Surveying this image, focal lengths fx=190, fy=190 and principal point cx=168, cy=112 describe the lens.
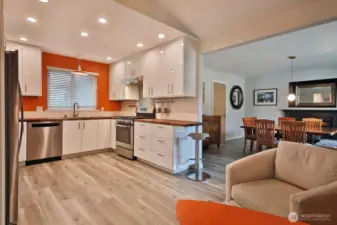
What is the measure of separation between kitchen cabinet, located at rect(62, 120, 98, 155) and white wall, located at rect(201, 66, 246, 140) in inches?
137

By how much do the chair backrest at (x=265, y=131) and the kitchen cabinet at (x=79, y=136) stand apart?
152 inches

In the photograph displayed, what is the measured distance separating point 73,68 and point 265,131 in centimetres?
495

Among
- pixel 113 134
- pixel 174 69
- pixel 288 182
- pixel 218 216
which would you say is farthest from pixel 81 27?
pixel 288 182

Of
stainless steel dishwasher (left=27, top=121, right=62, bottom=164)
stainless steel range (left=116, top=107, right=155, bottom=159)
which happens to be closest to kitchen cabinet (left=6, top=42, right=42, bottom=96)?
stainless steel dishwasher (left=27, top=121, right=62, bottom=164)

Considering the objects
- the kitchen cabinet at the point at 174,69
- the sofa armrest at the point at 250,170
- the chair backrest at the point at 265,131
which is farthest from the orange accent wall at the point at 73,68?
the sofa armrest at the point at 250,170

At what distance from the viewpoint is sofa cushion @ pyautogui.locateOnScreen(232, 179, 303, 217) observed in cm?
143

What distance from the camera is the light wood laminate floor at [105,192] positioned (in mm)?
2039

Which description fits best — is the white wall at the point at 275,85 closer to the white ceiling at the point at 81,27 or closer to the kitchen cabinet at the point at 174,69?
the kitchen cabinet at the point at 174,69

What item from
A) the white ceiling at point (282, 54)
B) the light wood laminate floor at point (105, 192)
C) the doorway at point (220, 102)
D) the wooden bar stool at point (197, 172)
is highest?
the white ceiling at point (282, 54)

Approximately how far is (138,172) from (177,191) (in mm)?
1018

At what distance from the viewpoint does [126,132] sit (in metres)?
4.38

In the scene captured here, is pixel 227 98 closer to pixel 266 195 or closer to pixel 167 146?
pixel 167 146

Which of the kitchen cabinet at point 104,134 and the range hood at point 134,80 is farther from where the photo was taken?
the kitchen cabinet at point 104,134

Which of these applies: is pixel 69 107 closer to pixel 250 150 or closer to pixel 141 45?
pixel 141 45
